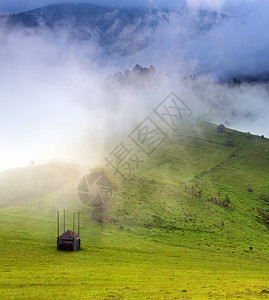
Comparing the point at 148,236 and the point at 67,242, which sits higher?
the point at 67,242

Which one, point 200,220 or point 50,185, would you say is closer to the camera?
point 200,220

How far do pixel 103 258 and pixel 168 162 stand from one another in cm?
10541

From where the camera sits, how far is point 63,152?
171625mm

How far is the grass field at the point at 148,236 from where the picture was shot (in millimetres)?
40406

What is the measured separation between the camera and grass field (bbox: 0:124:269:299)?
4041cm

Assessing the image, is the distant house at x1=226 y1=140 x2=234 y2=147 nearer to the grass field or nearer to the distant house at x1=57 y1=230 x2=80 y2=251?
the grass field

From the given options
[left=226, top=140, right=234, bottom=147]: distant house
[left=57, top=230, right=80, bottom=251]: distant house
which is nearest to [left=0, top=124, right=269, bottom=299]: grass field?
[left=57, top=230, right=80, bottom=251]: distant house

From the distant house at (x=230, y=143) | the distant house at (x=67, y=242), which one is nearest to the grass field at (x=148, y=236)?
the distant house at (x=67, y=242)

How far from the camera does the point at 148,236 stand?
77.1m

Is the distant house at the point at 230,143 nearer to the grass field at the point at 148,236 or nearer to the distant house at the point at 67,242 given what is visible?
the grass field at the point at 148,236

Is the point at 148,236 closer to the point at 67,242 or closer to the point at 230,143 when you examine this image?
the point at 67,242

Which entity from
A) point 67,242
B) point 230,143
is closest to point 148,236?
point 67,242

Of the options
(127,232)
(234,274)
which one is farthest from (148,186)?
(234,274)

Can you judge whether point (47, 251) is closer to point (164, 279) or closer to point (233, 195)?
point (164, 279)
